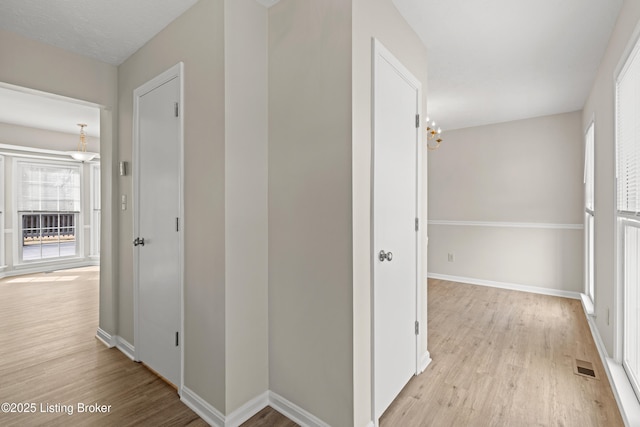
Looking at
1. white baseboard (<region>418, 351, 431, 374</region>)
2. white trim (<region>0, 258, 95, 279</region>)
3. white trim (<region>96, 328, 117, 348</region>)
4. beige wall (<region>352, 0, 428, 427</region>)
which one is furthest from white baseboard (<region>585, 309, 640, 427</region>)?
white trim (<region>0, 258, 95, 279</region>)

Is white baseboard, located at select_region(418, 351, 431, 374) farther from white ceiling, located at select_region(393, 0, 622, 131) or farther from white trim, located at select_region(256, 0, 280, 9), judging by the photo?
white trim, located at select_region(256, 0, 280, 9)

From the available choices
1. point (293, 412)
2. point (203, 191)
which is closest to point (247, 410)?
point (293, 412)

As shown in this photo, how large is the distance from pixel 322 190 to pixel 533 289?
4290mm

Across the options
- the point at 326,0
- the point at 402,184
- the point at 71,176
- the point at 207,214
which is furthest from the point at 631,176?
the point at 71,176

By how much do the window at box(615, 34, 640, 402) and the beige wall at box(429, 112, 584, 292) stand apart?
246cm

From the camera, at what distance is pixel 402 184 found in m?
2.07

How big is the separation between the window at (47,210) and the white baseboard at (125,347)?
4.69 m

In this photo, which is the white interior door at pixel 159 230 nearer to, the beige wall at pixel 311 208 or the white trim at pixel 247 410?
the white trim at pixel 247 410

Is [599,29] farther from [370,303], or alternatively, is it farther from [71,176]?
[71,176]

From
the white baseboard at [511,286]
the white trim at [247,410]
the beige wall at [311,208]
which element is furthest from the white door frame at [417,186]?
the white baseboard at [511,286]

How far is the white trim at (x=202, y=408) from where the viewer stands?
5.81 ft

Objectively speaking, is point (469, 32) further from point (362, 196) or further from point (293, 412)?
point (293, 412)

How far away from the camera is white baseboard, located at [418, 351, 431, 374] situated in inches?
92.9

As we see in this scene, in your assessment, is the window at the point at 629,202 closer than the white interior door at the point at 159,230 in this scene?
Yes
